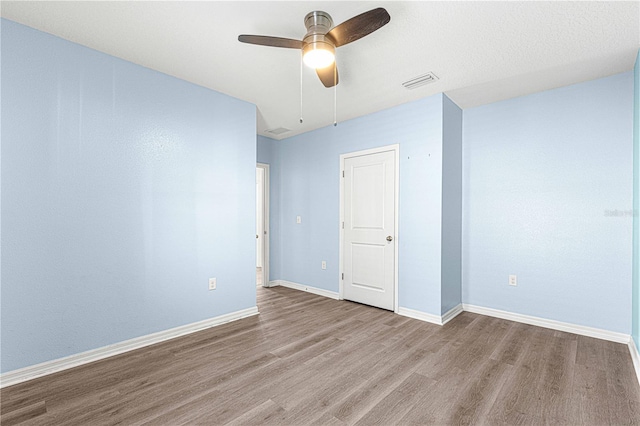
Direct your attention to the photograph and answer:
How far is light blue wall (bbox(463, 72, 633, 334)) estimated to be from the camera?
114 inches

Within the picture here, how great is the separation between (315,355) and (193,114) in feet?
8.83

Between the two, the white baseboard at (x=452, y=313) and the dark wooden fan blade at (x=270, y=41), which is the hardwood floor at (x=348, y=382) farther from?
the dark wooden fan blade at (x=270, y=41)

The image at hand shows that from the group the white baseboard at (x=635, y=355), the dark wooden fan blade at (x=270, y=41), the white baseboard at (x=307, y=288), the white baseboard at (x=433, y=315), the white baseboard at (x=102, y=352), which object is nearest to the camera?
the dark wooden fan blade at (x=270, y=41)

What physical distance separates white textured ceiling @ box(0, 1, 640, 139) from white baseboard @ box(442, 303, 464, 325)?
98.3 inches

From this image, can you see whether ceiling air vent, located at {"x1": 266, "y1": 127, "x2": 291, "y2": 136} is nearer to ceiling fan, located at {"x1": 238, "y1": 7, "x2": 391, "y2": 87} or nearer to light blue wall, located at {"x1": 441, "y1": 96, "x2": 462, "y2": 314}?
light blue wall, located at {"x1": 441, "y1": 96, "x2": 462, "y2": 314}

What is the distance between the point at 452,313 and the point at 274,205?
10.7 ft

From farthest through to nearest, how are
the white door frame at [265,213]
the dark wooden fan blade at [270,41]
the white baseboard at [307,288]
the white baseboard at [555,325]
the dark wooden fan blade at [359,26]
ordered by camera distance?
the white door frame at [265,213] → the white baseboard at [307,288] → the white baseboard at [555,325] → the dark wooden fan blade at [270,41] → the dark wooden fan blade at [359,26]

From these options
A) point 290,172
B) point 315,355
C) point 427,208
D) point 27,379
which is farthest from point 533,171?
point 27,379

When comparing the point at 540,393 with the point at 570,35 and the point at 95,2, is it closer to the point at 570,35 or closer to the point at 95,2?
the point at 570,35

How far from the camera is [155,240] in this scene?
2.88 m

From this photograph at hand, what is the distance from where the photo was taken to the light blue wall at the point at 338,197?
346 cm

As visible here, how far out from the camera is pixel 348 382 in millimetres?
2182

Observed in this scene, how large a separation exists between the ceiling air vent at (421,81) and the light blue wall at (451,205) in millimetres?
436

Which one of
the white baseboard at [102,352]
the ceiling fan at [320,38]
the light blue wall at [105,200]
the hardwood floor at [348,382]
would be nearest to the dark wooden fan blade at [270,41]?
the ceiling fan at [320,38]
